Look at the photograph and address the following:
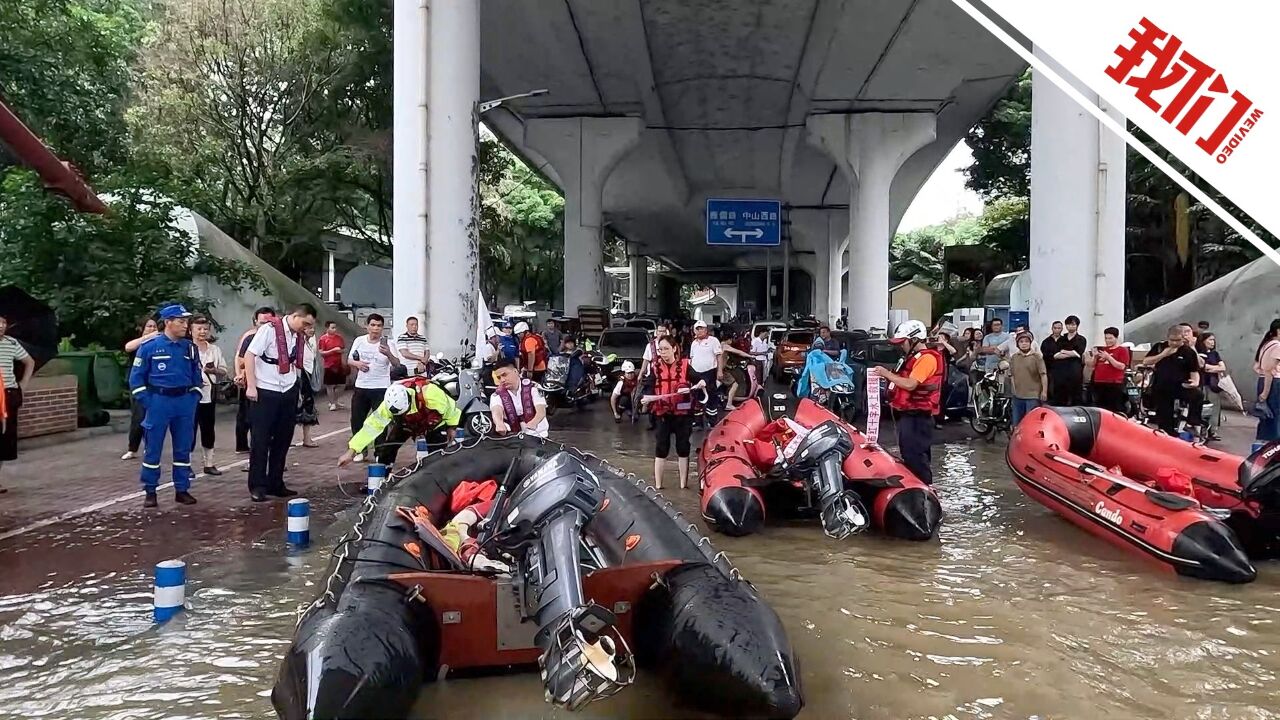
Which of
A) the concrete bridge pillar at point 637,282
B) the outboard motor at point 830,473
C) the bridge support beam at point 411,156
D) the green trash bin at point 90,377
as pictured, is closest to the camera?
the outboard motor at point 830,473

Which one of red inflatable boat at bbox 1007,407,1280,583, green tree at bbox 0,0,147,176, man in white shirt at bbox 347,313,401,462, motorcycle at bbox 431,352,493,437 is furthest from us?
green tree at bbox 0,0,147,176

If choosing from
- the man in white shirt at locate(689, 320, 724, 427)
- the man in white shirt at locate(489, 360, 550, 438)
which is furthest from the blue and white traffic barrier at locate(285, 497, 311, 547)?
the man in white shirt at locate(689, 320, 724, 427)

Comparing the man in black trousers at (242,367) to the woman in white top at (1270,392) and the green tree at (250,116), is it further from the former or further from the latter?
the woman in white top at (1270,392)

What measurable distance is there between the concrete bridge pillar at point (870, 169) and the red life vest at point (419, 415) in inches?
687

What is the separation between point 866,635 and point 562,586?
1970 mm

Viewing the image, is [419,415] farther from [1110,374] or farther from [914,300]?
[914,300]

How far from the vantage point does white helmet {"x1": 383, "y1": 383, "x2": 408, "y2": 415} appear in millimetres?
6879

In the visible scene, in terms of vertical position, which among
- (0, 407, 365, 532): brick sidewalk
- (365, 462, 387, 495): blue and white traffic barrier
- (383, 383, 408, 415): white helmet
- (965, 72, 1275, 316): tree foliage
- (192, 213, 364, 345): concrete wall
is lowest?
(0, 407, 365, 532): brick sidewalk

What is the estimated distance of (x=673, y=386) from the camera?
310 inches

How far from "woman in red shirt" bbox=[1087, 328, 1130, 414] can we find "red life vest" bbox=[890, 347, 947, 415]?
4345mm

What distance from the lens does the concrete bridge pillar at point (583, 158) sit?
23688 mm

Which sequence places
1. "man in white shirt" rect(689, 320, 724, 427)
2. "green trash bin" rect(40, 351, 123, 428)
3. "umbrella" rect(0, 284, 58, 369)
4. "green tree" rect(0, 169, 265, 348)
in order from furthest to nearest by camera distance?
"green tree" rect(0, 169, 265, 348), "green trash bin" rect(40, 351, 123, 428), "man in white shirt" rect(689, 320, 724, 427), "umbrella" rect(0, 284, 58, 369)

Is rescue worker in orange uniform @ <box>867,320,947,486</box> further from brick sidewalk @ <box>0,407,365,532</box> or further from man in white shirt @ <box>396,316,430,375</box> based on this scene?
brick sidewalk @ <box>0,407,365,532</box>

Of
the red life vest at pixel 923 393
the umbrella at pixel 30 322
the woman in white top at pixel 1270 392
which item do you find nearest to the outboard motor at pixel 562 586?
the red life vest at pixel 923 393
